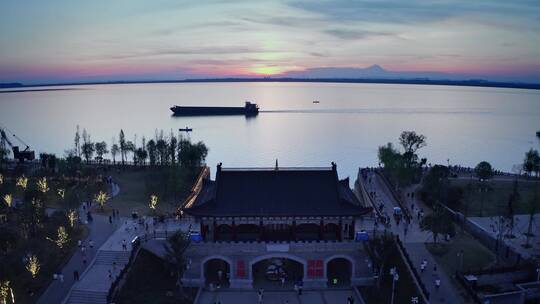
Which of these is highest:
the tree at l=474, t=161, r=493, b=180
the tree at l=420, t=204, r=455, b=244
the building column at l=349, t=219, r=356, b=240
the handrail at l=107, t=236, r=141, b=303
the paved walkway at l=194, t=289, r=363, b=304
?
the tree at l=474, t=161, r=493, b=180

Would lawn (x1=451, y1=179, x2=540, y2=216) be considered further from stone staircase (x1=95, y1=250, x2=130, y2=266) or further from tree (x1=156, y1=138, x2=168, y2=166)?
tree (x1=156, y1=138, x2=168, y2=166)

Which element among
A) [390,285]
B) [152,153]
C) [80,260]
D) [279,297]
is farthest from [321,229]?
[152,153]

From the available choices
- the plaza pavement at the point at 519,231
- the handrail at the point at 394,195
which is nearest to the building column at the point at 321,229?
the handrail at the point at 394,195

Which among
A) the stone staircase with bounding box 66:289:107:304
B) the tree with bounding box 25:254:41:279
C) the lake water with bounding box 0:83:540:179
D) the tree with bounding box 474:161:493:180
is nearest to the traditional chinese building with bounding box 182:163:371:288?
the stone staircase with bounding box 66:289:107:304

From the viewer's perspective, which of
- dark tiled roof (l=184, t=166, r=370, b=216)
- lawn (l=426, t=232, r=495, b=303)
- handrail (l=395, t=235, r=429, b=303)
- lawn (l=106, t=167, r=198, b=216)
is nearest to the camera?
handrail (l=395, t=235, r=429, b=303)

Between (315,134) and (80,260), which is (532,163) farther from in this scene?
(315,134)

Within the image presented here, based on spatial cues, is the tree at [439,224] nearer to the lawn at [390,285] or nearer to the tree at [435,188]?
the lawn at [390,285]
